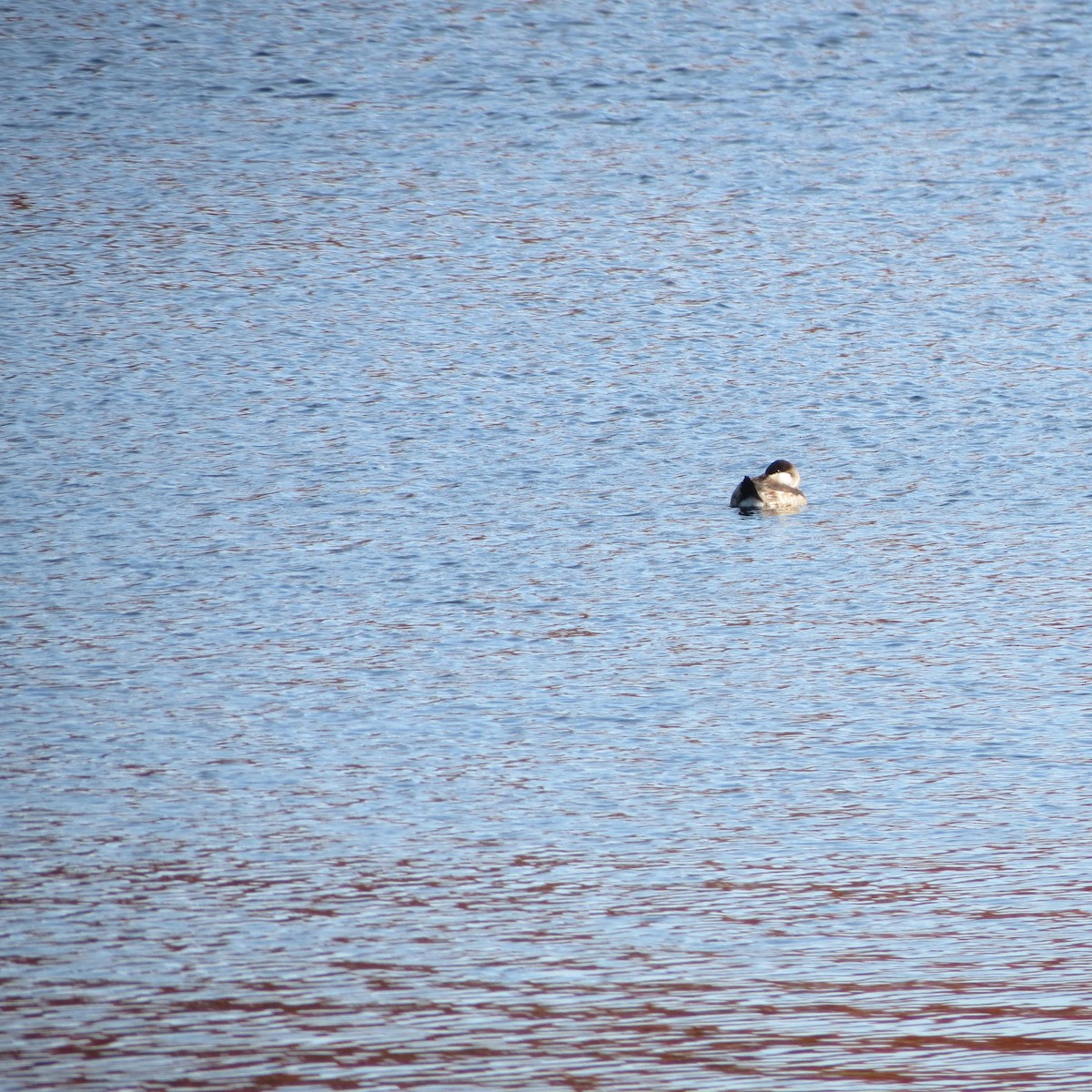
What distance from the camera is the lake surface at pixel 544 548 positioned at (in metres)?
4.75

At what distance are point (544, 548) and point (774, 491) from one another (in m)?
1.37

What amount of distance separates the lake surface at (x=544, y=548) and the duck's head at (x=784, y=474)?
0.18 meters

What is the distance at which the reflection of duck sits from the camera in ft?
31.0

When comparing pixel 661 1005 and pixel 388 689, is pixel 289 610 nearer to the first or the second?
pixel 388 689

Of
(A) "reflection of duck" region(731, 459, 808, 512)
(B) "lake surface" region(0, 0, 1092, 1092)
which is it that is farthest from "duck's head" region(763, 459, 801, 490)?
(B) "lake surface" region(0, 0, 1092, 1092)

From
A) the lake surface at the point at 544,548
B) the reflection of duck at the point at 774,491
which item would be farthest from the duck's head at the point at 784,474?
the lake surface at the point at 544,548

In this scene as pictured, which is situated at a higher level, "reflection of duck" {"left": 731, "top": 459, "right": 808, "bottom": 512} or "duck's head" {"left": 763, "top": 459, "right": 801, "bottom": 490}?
"duck's head" {"left": 763, "top": 459, "right": 801, "bottom": 490}

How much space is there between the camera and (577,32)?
16.8 metres

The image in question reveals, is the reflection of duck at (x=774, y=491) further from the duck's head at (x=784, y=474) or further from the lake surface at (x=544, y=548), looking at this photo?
the lake surface at (x=544, y=548)

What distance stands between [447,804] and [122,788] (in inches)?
39.5

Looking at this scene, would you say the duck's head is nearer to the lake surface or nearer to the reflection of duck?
the reflection of duck

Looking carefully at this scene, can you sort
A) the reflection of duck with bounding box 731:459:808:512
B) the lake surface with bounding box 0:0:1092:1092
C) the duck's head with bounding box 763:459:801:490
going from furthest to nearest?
1. the duck's head with bounding box 763:459:801:490
2. the reflection of duck with bounding box 731:459:808:512
3. the lake surface with bounding box 0:0:1092:1092

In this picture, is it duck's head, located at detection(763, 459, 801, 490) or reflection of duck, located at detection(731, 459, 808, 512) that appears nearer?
reflection of duck, located at detection(731, 459, 808, 512)

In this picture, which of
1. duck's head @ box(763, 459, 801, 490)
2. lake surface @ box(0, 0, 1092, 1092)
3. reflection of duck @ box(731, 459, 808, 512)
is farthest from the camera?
duck's head @ box(763, 459, 801, 490)
